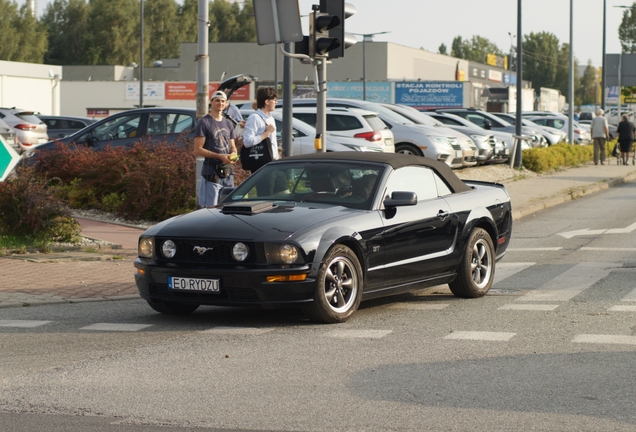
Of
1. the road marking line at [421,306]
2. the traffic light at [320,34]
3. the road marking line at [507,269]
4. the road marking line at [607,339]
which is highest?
the traffic light at [320,34]

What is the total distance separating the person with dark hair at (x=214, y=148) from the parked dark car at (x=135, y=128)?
17.9 ft

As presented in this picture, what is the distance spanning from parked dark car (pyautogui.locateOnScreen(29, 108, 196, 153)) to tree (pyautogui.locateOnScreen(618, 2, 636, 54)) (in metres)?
122

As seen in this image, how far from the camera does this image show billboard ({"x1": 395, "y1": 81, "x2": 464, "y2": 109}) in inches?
3000

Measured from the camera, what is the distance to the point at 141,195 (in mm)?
15906

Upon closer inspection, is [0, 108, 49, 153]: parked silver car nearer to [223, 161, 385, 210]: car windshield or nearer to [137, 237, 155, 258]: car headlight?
[223, 161, 385, 210]: car windshield

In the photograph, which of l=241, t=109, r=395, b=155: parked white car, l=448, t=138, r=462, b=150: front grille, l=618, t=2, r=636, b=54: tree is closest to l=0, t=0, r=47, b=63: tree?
l=618, t=2, r=636, b=54: tree

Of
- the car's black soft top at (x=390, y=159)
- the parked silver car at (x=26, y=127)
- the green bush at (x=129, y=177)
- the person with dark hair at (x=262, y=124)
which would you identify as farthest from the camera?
the parked silver car at (x=26, y=127)

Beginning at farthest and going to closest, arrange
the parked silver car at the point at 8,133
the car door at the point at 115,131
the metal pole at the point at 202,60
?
1. the parked silver car at the point at 8,133
2. the car door at the point at 115,131
3. the metal pole at the point at 202,60

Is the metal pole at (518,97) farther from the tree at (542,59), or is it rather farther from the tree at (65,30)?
the tree at (542,59)

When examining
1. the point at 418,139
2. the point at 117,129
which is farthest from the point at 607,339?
the point at 418,139

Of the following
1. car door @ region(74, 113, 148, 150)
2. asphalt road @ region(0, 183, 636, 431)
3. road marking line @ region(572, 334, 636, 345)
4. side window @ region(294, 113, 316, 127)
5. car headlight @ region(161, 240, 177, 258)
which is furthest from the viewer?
side window @ region(294, 113, 316, 127)

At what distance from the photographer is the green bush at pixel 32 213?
1338cm

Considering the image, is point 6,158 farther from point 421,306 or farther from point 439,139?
point 439,139

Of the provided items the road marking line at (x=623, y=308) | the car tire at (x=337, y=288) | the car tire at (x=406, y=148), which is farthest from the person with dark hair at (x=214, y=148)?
the car tire at (x=406, y=148)
